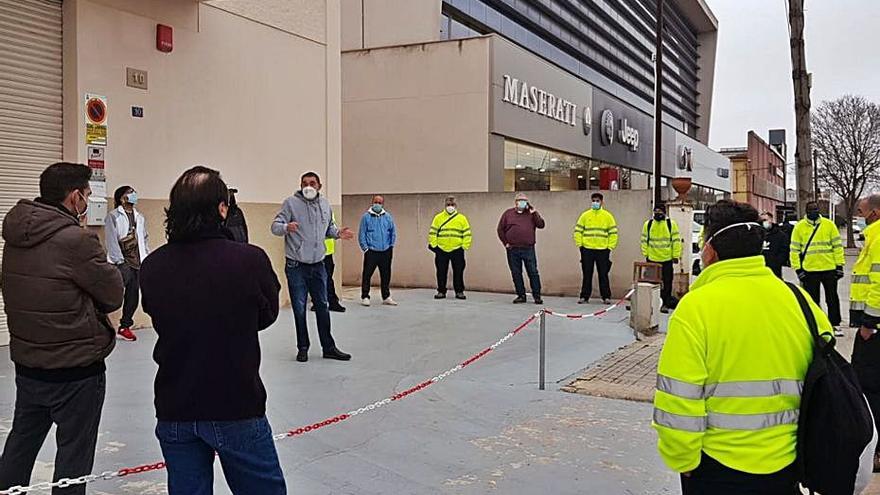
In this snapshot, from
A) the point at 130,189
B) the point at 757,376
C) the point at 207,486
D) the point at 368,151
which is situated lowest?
the point at 207,486

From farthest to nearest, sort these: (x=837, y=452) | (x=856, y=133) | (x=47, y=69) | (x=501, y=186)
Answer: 1. (x=856, y=133)
2. (x=501, y=186)
3. (x=47, y=69)
4. (x=837, y=452)

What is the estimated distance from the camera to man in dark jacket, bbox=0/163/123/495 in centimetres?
358

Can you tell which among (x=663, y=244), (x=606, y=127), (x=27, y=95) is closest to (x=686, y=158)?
(x=606, y=127)

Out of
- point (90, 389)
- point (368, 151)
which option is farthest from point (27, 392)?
point (368, 151)

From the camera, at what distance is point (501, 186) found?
1758 cm

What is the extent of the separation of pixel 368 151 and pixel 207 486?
14.9 meters

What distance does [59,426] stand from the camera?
3.63m

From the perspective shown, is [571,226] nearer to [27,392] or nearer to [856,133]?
[27,392]

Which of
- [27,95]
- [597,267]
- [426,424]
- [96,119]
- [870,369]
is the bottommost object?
[426,424]

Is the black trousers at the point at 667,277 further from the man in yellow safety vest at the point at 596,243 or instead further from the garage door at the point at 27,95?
the garage door at the point at 27,95

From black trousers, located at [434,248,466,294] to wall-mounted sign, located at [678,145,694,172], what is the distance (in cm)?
2479

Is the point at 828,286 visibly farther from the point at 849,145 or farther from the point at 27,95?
the point at 849,145

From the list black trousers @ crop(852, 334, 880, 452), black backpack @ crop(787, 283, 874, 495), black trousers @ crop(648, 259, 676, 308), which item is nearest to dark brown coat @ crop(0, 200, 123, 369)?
black backpack @ crop(787, 283, 874, 495)

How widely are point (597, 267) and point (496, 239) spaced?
2415 millimetres
